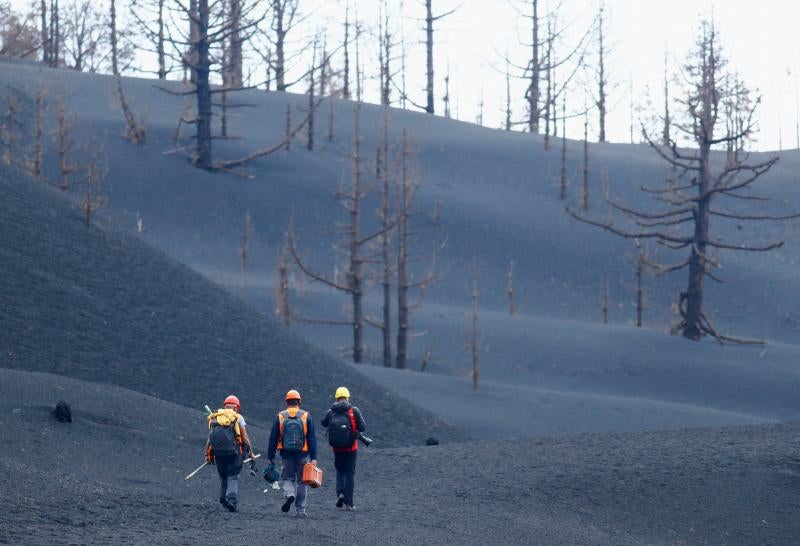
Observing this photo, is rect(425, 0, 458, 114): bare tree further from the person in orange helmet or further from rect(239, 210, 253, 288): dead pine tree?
the person in orange helmet

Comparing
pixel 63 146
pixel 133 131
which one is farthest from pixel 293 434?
pixel 133 131

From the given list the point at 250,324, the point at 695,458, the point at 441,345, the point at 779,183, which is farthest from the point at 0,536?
the point at 779,183

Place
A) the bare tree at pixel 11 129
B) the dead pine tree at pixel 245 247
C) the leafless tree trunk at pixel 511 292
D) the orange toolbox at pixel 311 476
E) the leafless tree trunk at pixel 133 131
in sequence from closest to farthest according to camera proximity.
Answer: the orange toolbox at pixel 311 476 < the dead pine tree at pixel 245 247 < the leafless tree trunk at pixel 511 292 < the bare tree at pixel 11 129 < the leafless tree trunk at pixel 133 131

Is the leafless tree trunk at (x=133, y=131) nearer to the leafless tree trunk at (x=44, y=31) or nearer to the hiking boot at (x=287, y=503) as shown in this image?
the leafless tree trunk at (x=44, y=31)

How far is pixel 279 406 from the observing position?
69.8ft

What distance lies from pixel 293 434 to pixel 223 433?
29.2 inches

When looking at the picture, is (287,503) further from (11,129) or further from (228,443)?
(11,129)

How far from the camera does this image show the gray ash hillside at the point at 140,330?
20.1 meters

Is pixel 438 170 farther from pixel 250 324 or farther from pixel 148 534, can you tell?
pixel 148 534

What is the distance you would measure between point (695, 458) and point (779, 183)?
43.8 metres

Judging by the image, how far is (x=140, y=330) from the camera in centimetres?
2180

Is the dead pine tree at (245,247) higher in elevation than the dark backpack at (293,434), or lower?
higher

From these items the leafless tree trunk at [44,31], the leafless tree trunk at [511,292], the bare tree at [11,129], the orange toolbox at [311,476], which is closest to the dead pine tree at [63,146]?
the bare tree at [11,129]

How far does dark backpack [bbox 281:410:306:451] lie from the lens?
1159cm
